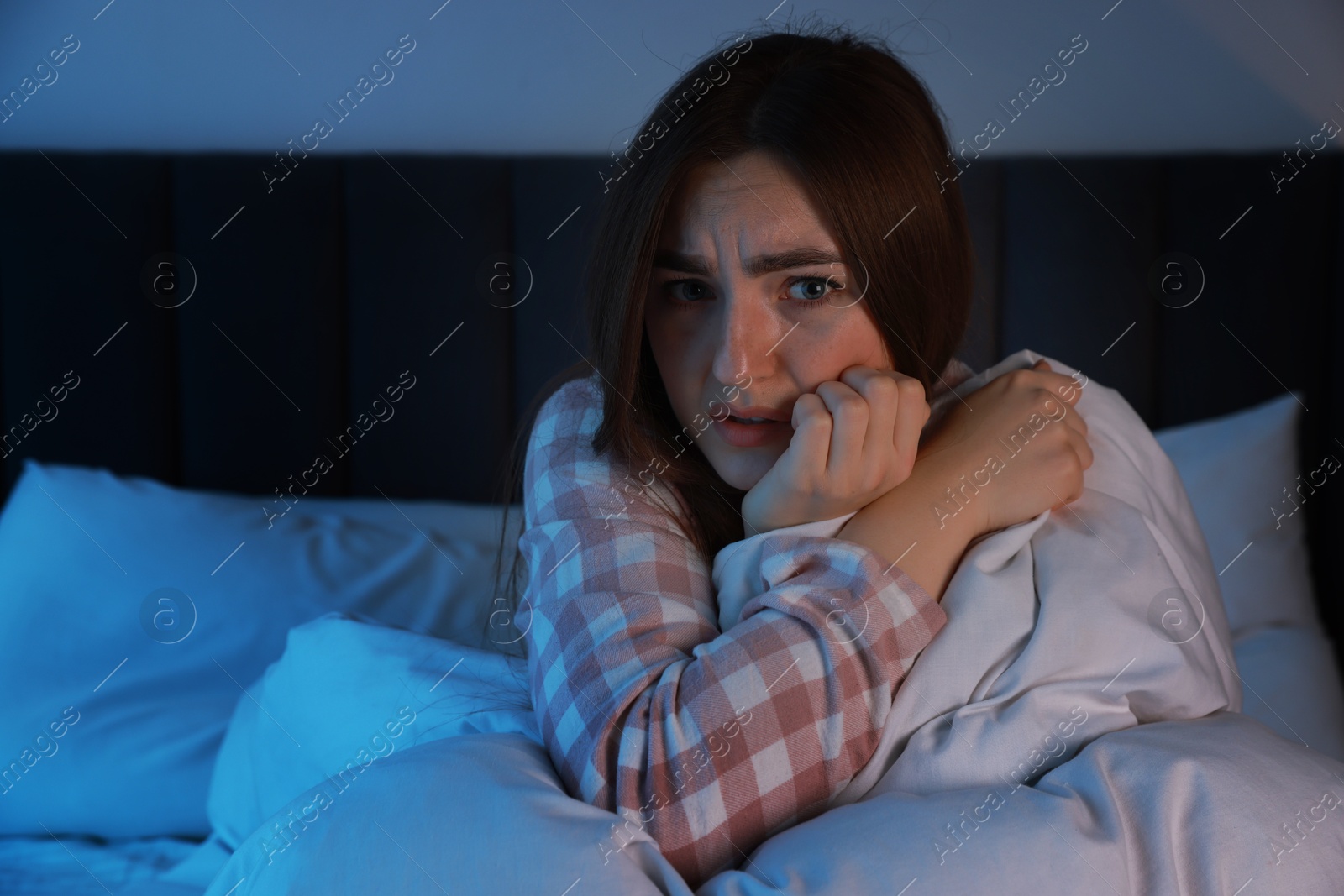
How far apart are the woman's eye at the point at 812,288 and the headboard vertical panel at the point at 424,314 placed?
856 mm

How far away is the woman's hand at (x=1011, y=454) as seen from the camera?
34.5 inches

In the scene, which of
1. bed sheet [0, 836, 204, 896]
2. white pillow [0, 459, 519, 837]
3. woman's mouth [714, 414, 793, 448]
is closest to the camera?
woman's mouth [714, 414, 793, 448]

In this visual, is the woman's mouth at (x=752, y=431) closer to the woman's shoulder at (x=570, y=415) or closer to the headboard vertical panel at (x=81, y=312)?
the woman's shoulder at (x=570, y=415)

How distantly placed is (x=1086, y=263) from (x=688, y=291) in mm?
968

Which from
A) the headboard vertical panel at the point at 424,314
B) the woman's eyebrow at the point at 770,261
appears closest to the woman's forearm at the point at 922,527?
the woman's eyebrow at the point at 770,261

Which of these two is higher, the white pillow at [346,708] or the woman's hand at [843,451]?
the white pillow at [346,708]

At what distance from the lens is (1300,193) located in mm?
1562

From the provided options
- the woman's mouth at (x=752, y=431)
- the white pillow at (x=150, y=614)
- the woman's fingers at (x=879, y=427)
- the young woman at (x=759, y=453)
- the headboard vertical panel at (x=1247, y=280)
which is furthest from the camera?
the headboard vertical panel at (x=1247, y=280)

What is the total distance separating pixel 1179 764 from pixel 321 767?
30.3 inches

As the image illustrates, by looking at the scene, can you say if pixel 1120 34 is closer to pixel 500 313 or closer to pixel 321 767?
pixel 500 313

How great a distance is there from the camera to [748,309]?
88cm

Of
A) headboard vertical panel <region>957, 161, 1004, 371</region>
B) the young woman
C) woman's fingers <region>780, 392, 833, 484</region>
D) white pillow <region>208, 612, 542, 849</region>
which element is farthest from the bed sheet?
headboard vertical panel <region>957, 161, 1004, 371</region>

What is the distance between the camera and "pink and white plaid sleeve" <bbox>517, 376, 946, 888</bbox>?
71 centimetres

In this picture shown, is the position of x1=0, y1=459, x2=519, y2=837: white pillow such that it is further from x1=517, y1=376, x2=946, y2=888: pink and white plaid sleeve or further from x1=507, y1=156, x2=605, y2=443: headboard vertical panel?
x1=517, y1=376, x2=946, y2=888: pink and white plaid sleeve
